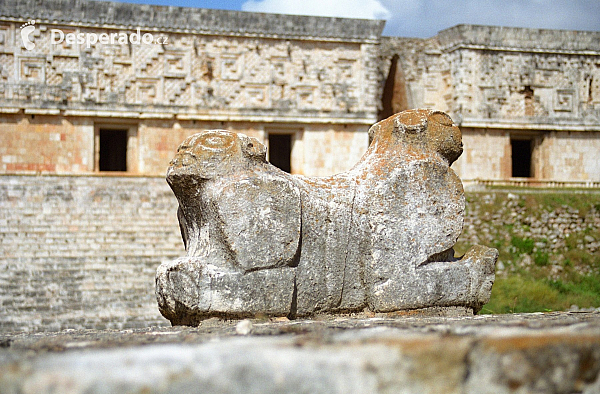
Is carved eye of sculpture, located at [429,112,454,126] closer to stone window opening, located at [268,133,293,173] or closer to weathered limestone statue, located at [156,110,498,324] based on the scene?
weathered limestone statue, located at [156,110,498,324]

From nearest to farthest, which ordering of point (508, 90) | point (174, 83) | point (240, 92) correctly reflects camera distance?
point (174, 83) < point (240, 92) < point (508, 90)

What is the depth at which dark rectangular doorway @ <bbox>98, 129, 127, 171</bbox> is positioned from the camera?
62.6 feet

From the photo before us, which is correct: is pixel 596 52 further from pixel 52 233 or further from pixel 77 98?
pixel 52 233

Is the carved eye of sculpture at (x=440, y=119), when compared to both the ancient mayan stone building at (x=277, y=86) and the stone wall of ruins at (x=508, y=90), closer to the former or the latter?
the ancient mayan stone building at (x=277, y=86)

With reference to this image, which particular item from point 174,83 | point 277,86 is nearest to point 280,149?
point 277,86

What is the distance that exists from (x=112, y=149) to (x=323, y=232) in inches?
627

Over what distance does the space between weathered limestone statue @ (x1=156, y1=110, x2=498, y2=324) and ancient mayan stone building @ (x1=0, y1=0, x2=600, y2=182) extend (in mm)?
11058

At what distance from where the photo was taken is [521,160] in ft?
68.2

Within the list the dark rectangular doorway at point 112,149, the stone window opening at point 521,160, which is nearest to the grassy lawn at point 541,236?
the stone window opening at point 521,160

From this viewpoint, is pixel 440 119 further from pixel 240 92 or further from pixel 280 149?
pixel 280 149

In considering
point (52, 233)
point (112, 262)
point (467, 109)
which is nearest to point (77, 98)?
point (52, 233)

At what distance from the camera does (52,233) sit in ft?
35.9

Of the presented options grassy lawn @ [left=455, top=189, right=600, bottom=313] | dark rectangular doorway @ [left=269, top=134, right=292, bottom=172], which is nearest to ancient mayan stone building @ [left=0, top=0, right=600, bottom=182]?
dark rectangular doorway @ [left=269, top=134, right=292, bottom=172]

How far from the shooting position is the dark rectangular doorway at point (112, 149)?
19.1 m
